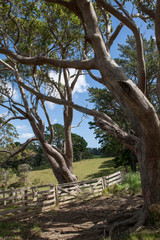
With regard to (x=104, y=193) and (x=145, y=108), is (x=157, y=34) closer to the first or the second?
(x=145, y=108)

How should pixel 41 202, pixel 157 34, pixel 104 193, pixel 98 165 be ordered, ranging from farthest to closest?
→ pixel 98 165
pixel 104 193
pixel 41 202
pixel 157 34

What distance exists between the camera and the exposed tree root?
14.7 feet

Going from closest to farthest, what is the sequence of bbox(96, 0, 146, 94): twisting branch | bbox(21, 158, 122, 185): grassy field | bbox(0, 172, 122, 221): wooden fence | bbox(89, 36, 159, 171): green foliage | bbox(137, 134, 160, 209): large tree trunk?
bbox(137, 134, 160, 209): large tree trunk → bbox(96, 0, 146, 94): twisting branch → bbox(0, 172, 122, 221): wooden fence → bbox(89, 36, 159, 171): green foliage → bbox(21, 158, 122, 185): grassy field

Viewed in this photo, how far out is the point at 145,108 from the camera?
12.2ft

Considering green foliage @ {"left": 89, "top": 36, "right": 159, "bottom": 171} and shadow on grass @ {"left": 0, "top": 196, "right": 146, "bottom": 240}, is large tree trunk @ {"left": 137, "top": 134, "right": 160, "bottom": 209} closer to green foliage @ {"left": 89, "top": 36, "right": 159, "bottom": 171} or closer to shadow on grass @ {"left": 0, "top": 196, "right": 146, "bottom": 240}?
shadow on grass @ {"left": 0, "top": 196, "right": 146, "bottom": 240}

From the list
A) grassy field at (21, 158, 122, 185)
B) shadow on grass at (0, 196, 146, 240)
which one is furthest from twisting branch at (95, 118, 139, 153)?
grassy field at (21, 158, 122, 185)

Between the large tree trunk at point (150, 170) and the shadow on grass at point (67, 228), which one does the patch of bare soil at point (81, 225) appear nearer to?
the shadow on grass at point (67, 228)

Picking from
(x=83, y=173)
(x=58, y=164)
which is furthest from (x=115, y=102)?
(x=83, y=173)

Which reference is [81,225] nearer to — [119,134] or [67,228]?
[67,228]

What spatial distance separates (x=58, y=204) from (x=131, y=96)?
855 cm

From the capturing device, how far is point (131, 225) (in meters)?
4.96

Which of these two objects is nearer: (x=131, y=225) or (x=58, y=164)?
(x=131, y=225)

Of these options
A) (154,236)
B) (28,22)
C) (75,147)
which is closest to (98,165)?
(75,147)

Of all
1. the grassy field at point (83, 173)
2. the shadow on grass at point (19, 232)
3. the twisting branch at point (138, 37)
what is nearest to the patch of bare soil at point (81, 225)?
the shadow on grass at point (19, 232)
